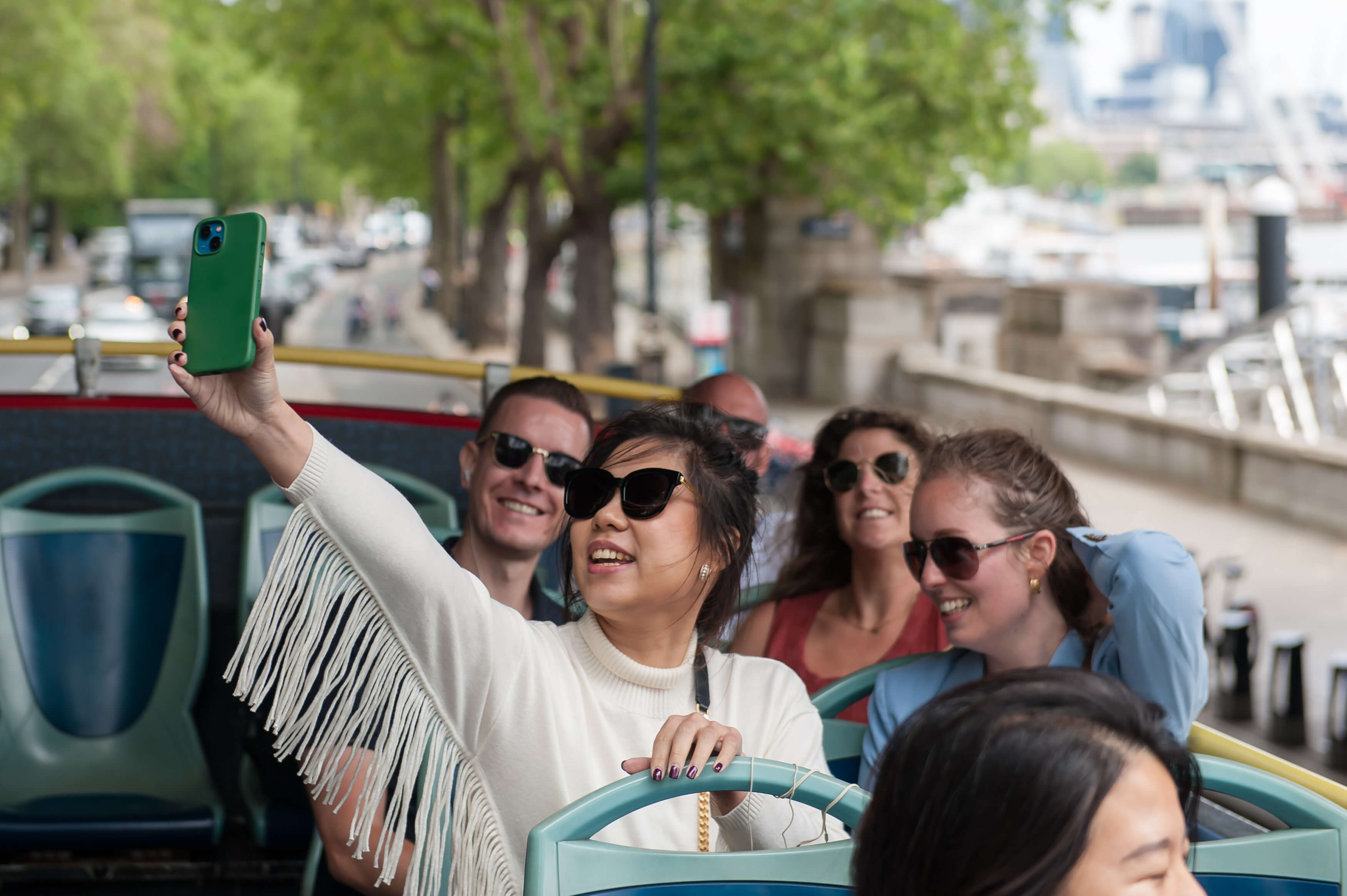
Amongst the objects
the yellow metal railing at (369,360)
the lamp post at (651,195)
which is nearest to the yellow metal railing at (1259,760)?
the yellow metal railing at (369,360)

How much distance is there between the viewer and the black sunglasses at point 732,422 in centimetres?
273

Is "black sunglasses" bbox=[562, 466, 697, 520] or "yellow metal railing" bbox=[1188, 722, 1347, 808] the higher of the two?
"black sunglasses" bbox=[562, 466, 697, 520]

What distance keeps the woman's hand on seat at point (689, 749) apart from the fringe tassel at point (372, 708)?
0.29 meters

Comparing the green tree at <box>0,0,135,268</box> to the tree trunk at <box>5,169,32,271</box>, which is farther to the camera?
the tree trunk at <box>5,169,32,271</box>

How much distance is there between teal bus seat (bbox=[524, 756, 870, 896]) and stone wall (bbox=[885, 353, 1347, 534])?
31.8 feet

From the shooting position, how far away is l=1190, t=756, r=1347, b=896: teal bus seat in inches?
81.0

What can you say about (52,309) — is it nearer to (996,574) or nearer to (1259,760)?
(996,574)

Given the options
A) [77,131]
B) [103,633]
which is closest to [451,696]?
[103,633]

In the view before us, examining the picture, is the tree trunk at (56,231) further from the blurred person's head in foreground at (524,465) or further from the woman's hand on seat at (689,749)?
the woman's hand on seat at (689,749)

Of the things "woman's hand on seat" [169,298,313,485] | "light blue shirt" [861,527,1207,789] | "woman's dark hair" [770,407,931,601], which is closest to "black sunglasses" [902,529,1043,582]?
"light blue shirt" [861,527,1207,789]

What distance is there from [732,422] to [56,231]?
79.4 metres

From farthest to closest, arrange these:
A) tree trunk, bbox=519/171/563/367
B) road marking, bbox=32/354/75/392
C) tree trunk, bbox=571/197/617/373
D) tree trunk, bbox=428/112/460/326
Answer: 1. tree trunk, bbox=428/112/460/326
2. tree trunk, bbox=519/171/563/367
3. tree trunk, bbox=571/197/617/373
4. road marking, bbox=32/354/75/392

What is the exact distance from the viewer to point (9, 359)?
4785mm

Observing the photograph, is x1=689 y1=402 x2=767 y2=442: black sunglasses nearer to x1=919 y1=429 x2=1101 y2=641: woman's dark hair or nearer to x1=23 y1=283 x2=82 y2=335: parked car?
x1=919 y1=429 x2=1101 y2=641: woman's dark hair
